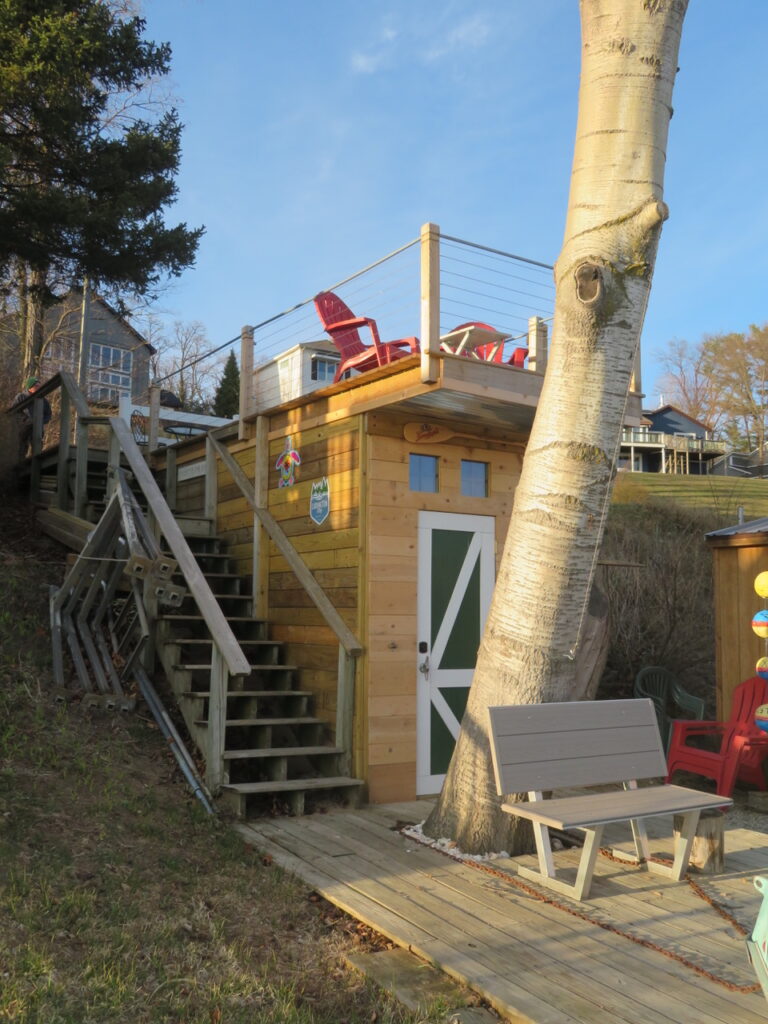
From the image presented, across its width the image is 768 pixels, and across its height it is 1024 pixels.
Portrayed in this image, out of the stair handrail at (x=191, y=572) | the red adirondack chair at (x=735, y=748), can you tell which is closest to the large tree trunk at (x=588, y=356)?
the stair handrail at (x=191, y=572)

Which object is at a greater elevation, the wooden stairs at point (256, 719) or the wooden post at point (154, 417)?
the wooden post at point (154, 417)

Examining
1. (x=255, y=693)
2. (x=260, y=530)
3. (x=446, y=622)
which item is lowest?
(x=255, y=693)

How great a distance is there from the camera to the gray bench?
4.20m

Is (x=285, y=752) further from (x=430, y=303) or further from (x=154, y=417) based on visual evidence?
(x=154, y=417)

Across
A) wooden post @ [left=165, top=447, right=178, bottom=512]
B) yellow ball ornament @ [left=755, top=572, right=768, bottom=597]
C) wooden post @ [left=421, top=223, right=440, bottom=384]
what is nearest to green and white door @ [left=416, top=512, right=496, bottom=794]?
wooden post @ [left=421, top=223, right=440, bottom=384]

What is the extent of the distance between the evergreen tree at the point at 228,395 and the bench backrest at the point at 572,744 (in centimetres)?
2375

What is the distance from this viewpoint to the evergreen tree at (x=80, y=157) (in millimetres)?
7656

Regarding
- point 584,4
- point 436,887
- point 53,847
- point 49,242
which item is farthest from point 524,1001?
point 49,242

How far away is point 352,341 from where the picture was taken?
7.69 meters

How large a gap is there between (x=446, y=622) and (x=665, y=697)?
424cm

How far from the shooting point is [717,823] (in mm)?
4684

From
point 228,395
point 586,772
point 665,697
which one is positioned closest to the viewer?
point 586,772

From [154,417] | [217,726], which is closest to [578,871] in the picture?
[217,726]

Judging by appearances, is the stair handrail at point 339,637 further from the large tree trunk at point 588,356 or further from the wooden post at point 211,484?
the large tree trunk at point 588,356
